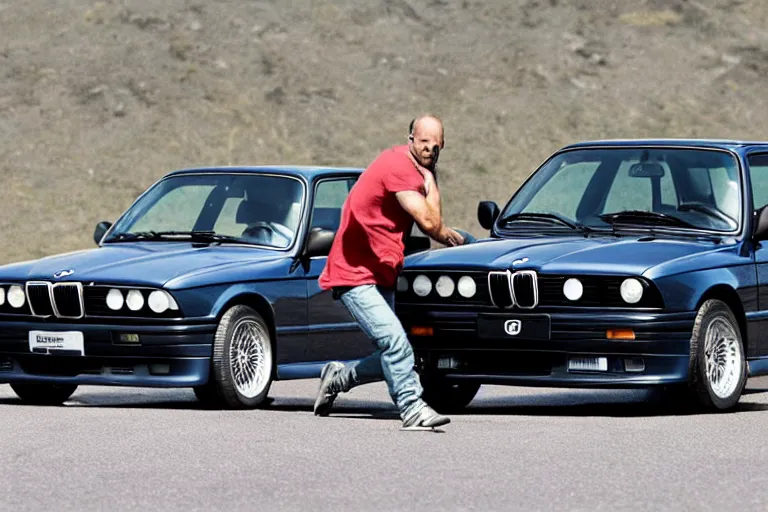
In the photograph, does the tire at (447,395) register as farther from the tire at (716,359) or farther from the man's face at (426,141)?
the man's face at (426,141)

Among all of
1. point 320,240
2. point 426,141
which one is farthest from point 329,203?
point 426,141

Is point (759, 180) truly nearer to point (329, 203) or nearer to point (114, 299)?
point (329, 203)

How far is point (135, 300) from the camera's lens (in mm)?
12234

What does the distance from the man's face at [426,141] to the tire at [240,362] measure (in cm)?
213

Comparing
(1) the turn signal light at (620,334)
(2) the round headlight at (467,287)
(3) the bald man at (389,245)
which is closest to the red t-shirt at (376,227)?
(3) the bald man at (389,245)

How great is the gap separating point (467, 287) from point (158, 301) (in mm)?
2064

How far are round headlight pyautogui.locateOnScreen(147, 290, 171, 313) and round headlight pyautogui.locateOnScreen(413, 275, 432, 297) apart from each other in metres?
1.63

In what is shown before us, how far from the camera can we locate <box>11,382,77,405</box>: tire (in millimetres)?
13281

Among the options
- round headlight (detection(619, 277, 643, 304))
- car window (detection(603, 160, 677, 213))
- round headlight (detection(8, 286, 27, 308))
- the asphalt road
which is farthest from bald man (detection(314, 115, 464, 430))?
round headlight (detection(8, 286, 27, 308))

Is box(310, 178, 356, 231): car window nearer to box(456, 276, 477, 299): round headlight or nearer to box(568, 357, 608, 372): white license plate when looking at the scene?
box(456, 276, 477, 299): round headlight

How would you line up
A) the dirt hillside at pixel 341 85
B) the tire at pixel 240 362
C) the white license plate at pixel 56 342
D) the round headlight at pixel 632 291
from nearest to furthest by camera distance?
the round headlight at pixel 632 291, the tire at pixel 240 362, the white license plate at pixel 56 342, the dirt hillside at pixel 341 85

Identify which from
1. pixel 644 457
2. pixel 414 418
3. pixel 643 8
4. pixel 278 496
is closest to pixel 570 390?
pixel 414 418

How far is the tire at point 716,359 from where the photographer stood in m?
11.5

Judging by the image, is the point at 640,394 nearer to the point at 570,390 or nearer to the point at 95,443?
the point at 570,390
